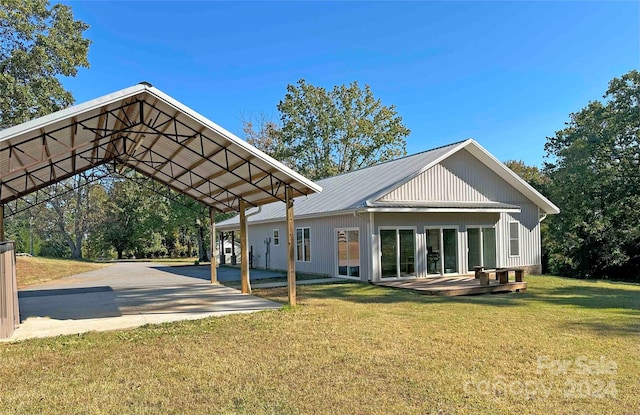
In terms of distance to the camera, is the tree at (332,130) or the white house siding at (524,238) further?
the tree at (332,130)

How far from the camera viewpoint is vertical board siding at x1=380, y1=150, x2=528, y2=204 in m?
15.3

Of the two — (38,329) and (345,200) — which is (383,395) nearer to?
(38,329)

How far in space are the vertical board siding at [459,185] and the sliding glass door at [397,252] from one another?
1169 millimetres

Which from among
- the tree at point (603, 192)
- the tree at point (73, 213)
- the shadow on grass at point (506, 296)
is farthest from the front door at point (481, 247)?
the tree at point (73, 213)

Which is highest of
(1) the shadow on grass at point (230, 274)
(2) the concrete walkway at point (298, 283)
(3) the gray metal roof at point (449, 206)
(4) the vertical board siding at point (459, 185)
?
(4) the vertical board siding at point (459, 185)

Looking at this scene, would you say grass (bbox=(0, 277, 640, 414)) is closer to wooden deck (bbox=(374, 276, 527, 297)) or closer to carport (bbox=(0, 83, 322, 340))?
carport (bbox=(0, 83, 322, 340))

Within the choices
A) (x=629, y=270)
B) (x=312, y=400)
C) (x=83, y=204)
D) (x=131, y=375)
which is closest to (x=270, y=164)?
(x=131, y=375)

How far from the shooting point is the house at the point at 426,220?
1455 centimetres

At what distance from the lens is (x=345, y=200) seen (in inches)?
629

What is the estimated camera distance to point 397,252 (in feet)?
48.5

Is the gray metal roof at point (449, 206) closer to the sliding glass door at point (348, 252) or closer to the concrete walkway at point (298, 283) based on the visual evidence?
the sliding glass door at point (348, 252)

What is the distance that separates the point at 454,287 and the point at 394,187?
398 cm

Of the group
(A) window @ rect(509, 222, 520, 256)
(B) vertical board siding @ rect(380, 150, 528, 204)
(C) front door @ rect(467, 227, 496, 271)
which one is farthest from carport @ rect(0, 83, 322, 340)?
(A) window @ rect(509, 222, 520, 256)

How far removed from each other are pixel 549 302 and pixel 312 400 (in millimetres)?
8196
